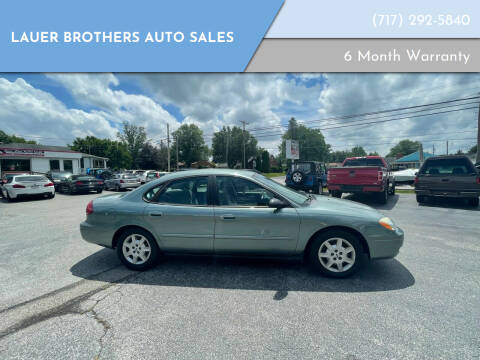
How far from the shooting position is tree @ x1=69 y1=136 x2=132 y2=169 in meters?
59.9

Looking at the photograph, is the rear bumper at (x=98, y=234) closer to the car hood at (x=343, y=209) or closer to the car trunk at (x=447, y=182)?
the car hood at (x=343, y=209)

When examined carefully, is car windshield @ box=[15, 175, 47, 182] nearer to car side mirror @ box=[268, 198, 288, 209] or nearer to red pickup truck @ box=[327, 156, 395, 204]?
car side mirror @ box=[268, 198, 288, 209]

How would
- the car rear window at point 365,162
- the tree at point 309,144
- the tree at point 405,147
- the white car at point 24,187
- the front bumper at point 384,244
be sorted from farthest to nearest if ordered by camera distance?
1. the tree at point 405,147
2. the tree at point 309,144
3. the white car at point 24,187
4. the car rear window at point 365,162
5. the front bumper at point 384,244

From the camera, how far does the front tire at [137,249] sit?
335 centimetres

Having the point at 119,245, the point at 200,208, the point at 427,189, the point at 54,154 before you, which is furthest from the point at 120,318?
the point at 54,154

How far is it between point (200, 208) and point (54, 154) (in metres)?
35.4

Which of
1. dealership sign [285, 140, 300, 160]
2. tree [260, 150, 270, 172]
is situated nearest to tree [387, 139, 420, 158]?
tree [260, 150, 270, 172]

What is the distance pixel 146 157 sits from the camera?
58.9 meters

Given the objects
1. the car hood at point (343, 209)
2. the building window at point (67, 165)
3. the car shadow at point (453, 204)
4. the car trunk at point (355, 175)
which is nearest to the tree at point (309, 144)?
the building window at point (67, 165)

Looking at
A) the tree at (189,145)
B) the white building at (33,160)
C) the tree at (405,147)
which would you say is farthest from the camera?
the tree at (405,147)

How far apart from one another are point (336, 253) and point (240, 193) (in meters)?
1.56

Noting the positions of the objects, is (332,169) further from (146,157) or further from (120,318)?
(146,157)

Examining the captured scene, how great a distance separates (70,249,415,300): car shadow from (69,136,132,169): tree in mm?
64676

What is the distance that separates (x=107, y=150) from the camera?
60.3 meters
